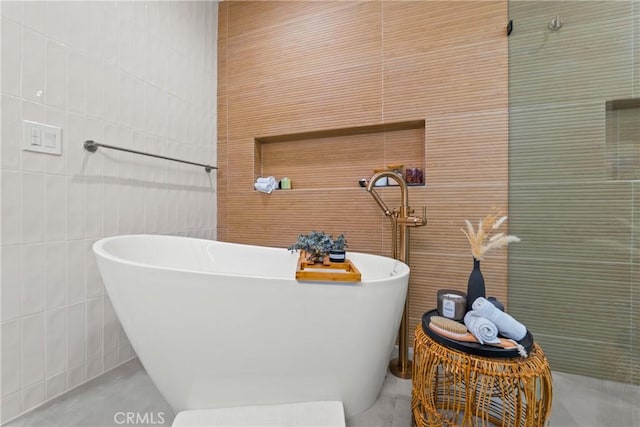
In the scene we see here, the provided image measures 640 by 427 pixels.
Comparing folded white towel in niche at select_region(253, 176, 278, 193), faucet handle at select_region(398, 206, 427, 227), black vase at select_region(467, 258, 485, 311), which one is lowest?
black vase at select_region(467, 258, 485, 311)

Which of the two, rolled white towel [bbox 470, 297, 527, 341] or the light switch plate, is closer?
rolled white towel [bbox 470, 297, 527, 341]

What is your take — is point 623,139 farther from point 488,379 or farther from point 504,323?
point 488,379

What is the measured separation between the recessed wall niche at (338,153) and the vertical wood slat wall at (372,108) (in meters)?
0.02

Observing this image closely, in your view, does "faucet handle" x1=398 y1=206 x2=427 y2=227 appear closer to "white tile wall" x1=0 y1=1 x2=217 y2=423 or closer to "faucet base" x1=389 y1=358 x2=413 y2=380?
"faucet base" x1=389 y1=358 x2=413 y2=380

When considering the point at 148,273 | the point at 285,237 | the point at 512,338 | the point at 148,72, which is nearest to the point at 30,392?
the point at 148,273

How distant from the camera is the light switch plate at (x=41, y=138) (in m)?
1.09

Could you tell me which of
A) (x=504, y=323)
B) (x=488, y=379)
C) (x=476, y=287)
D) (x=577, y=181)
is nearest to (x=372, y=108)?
(x=577, y=181)

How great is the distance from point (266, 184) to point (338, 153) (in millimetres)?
572

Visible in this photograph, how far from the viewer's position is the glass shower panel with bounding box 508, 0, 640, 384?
1.10m

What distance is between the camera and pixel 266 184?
1.98 meters

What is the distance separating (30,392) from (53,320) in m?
0.27

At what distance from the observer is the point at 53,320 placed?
1.17m

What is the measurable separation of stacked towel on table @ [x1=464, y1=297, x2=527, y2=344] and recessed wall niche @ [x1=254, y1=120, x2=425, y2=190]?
1.05 metres

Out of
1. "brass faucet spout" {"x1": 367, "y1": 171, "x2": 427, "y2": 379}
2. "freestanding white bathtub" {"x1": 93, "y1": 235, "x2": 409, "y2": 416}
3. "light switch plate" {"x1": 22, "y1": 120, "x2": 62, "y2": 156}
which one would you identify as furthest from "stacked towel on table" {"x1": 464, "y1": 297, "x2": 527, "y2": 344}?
"light switch plate" {"x1": 22, "y1": 120, "x2": 62, "y2": 156}
